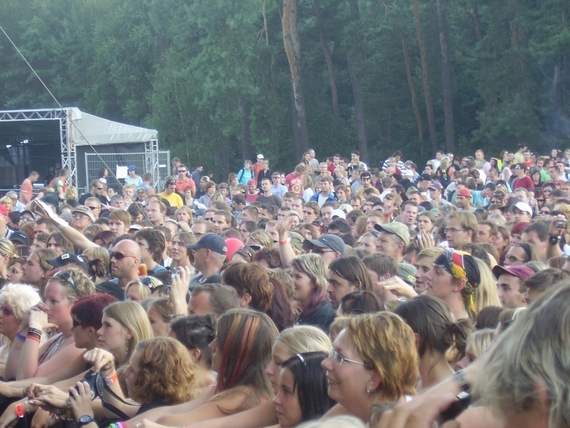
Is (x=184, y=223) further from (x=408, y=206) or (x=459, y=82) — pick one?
(x=459, y=82)

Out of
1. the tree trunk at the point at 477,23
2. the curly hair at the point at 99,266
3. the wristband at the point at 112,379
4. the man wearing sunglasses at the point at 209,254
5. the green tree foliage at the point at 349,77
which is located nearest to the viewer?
the wristband at the point at 112,379

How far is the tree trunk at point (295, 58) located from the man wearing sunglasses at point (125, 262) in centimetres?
2682

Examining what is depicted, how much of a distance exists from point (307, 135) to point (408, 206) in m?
24.5

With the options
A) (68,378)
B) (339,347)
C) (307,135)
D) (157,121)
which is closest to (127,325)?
(68,378)

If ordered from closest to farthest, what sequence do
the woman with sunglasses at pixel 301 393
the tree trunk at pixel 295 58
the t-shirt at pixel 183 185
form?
the woman with sunglasses at pixel 301 393, the t-shirt at pixel 183 185, the tree trunk at pixel 295 58

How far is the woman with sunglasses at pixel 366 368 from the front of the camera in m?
3.19

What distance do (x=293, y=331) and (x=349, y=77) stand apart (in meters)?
37.1

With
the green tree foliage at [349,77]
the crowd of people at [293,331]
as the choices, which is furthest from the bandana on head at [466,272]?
the green tree foliage at [349,77]

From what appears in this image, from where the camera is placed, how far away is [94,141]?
25.7m

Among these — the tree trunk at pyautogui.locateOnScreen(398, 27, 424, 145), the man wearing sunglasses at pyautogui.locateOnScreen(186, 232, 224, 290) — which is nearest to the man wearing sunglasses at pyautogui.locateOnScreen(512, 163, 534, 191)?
the man wearing sunglasses at pyautogui.locateOnScreen(186, 232, 224, 290)


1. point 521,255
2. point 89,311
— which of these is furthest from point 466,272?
point 89,311

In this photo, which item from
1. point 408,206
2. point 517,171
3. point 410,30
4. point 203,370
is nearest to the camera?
point 203,370

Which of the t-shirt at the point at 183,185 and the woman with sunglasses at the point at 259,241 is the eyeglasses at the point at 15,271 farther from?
the t-shirt at the point at 183,185

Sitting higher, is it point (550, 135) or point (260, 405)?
point (550, 135)
